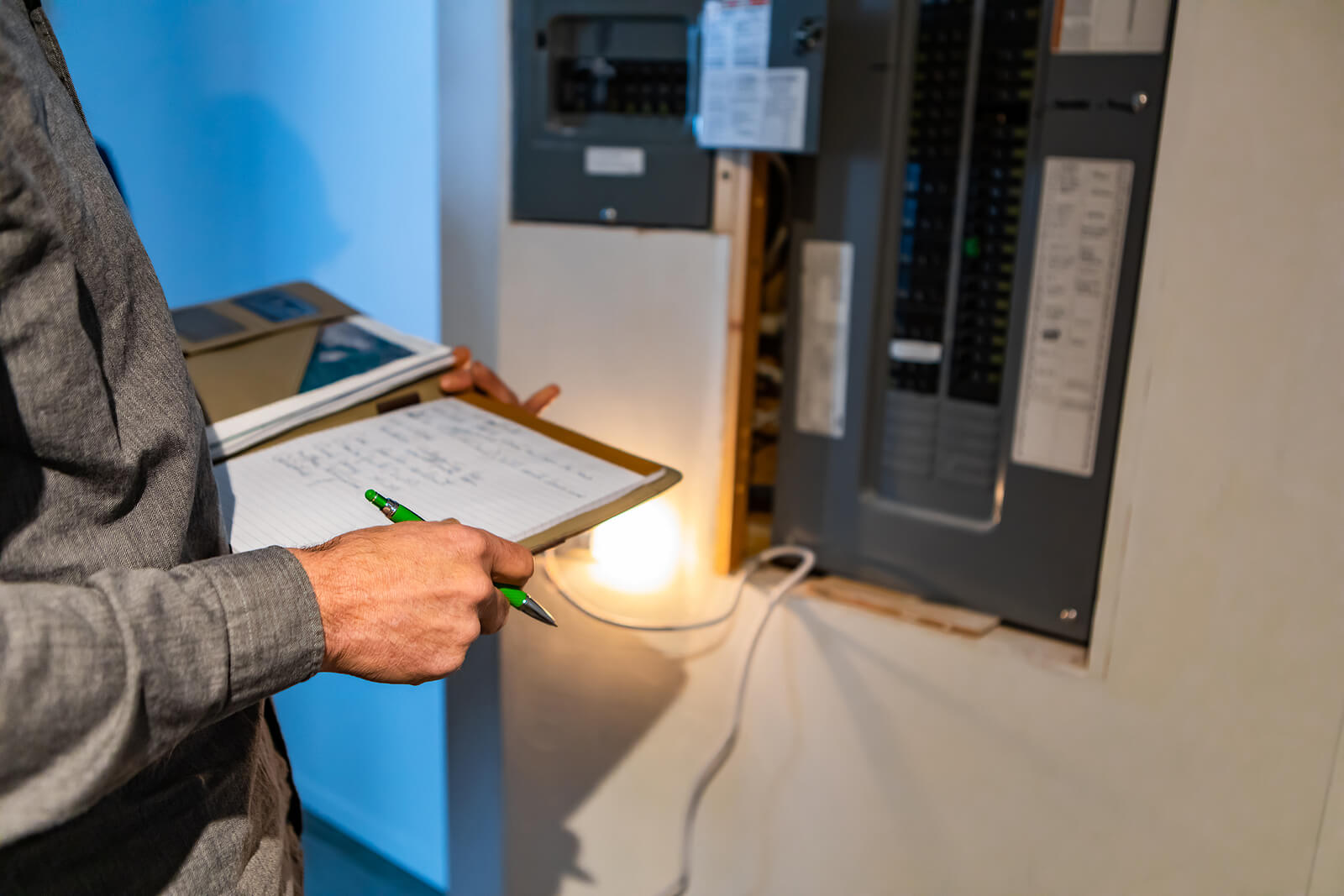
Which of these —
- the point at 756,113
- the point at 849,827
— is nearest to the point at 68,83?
the point at 756,113

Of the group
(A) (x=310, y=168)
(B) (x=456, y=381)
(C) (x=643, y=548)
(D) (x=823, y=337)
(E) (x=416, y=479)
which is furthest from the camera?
(A) (x=310, y=168)

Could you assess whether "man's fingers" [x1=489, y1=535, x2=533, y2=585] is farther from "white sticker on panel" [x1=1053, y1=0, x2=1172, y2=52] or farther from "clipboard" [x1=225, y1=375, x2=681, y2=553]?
"white sticker on panel" [x1=1053, y1=0, x2=1172, y2=52]

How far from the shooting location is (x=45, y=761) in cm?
46

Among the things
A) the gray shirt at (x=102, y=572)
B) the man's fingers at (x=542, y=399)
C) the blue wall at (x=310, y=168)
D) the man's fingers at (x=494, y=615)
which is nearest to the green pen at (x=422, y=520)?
the man's fingers at (x=494, y=615)

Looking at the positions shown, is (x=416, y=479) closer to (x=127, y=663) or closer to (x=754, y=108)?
(x=127, y=663)

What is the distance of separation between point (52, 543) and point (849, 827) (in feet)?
3.14

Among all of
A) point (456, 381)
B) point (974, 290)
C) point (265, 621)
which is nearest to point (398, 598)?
point (265, 621)

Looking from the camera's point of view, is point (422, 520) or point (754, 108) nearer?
point (422, 520)

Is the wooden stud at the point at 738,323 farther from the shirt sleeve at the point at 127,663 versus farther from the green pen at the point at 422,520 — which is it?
the shirt sleeve at the point at 127,663

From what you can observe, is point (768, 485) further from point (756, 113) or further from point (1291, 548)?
point (1291, 548)

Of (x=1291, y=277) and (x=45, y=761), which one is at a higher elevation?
(x=1291, y=277)

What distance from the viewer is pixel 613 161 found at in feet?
3.91

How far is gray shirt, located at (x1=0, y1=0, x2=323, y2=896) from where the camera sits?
1.51 ft

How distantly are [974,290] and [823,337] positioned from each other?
7.3 inches
